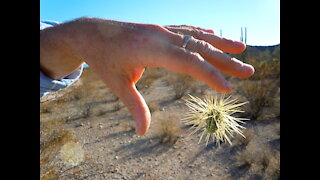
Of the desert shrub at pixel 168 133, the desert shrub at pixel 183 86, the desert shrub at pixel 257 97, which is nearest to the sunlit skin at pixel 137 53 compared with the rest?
the desert shrub at pixel 168 133

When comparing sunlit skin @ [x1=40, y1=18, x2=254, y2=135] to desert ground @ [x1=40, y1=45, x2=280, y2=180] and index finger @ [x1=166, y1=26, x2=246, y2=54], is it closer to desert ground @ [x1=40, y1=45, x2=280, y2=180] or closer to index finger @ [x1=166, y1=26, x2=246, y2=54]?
index finger @ [x1=166, y1=26, x2=246, y2=54]

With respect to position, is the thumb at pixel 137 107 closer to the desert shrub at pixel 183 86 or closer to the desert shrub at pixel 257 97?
the desert shrub at pixel 257 97

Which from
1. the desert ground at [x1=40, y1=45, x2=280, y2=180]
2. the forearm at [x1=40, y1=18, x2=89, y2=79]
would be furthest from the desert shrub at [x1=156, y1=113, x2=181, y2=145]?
the forearm at [x1=40, y1=18, x2=89, y2=79]

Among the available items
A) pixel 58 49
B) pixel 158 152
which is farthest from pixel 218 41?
pixel 158 152

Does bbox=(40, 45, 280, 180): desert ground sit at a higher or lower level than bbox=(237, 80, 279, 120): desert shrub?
lower

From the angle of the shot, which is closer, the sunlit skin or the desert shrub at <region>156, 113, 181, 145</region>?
the sunlit skin

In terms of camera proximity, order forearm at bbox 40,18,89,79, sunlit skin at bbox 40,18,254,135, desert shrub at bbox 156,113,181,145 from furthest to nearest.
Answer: desert shrub at bbox 156,113,181,145 < forearm at bbox 40,18,89,79 < sunlit skin at bbox 40,18,254,135
